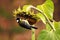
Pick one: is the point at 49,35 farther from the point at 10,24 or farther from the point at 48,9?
the point at 10,24

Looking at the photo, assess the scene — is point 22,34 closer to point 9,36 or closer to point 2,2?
point 9,36

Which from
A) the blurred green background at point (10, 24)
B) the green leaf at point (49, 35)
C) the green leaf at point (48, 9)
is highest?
the green leaf at point (48, 9)

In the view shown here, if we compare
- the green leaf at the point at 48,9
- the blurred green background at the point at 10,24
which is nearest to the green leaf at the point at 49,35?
the green leaf at the point at 48,9

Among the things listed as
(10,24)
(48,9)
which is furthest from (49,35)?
(10,24)

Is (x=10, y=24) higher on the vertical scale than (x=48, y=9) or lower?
lower

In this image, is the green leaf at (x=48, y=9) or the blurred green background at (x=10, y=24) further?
the blurred green background at (x=10, y=24)

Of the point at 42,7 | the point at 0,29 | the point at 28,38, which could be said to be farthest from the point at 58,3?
the point at 42,7

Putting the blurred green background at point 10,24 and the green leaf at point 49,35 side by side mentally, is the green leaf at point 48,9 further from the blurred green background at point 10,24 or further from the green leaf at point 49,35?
the blurred green background at point 10,24

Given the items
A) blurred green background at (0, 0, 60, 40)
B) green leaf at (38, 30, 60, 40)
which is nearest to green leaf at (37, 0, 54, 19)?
green leaf at (38, 30, 60, 40)

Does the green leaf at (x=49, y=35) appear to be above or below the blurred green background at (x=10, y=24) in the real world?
above

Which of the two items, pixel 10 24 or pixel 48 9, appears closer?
pixel 48 9

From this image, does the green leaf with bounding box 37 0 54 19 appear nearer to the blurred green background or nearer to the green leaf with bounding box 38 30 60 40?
the green leaf with bounding box 38 30 60 40

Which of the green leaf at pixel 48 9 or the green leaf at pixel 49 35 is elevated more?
the green leaf at pixel 48 9

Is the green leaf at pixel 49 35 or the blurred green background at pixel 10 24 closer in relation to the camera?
the green leaf at pixel 49 35
